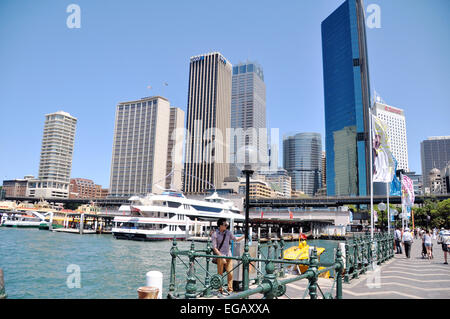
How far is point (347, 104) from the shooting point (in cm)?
17250

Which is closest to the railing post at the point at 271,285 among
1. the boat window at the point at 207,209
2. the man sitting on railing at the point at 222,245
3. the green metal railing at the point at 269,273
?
the green metal railing at the point at 269,273

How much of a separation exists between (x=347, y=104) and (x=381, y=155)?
541ft

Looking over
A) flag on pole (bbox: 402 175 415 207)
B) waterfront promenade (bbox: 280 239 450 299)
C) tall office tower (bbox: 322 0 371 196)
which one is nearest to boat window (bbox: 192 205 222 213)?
flag on pole (bbox: 402 175 415 207)

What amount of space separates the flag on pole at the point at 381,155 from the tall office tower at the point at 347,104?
502ft

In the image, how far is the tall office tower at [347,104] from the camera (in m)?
168

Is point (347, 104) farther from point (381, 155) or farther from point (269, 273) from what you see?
point (269, 273)

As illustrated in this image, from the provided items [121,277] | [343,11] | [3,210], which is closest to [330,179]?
[343,11]

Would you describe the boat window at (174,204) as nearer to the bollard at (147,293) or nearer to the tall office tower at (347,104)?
the bollard at (147,293)

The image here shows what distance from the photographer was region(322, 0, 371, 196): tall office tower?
551ft

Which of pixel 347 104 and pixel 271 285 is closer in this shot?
pixel 271 285

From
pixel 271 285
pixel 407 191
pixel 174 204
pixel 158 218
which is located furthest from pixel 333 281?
pixel 174 204

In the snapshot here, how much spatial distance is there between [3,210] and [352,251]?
4867 inches

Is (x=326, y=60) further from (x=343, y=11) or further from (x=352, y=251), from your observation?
(x=352, y=251)

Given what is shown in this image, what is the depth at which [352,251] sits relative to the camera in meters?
13.6
